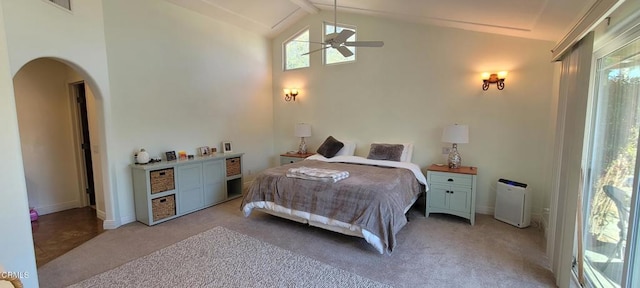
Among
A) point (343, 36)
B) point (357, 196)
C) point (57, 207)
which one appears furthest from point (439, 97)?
point (57, 207)

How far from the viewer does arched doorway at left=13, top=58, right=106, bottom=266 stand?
13.1 ft

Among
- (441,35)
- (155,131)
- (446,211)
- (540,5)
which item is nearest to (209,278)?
(155,131)

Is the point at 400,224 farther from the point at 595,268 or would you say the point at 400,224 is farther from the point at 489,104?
the point at 489,104

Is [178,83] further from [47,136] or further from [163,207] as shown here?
[47,136]

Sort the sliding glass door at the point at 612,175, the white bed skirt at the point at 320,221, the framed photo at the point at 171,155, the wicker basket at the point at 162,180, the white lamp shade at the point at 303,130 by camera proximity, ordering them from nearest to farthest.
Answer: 1. the sliding glass door at the point at 612,175
2. the white bed skirt at the point at 320,221
3. the wicker basket at the point at 162,180
4. the framed photo at the point at 171,155
5. the white lamp shade at the point at 303,130

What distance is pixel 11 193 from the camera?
2.00 metres

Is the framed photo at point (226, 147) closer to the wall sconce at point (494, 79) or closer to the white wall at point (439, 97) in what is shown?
the white wall at point (439, 97)

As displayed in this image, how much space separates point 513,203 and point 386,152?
1.87 metres

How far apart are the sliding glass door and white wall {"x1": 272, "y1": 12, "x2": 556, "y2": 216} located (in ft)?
5.19

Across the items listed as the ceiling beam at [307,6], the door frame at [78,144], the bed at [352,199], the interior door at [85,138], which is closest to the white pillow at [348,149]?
the bed at [352,199]

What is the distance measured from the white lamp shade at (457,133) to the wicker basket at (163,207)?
13.6ft

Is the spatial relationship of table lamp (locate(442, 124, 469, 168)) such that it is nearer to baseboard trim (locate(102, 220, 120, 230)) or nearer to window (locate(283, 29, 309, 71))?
window (locate(283, 29, 309, 71))

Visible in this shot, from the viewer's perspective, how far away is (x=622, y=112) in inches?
79.2

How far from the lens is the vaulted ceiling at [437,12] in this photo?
8.44ft
